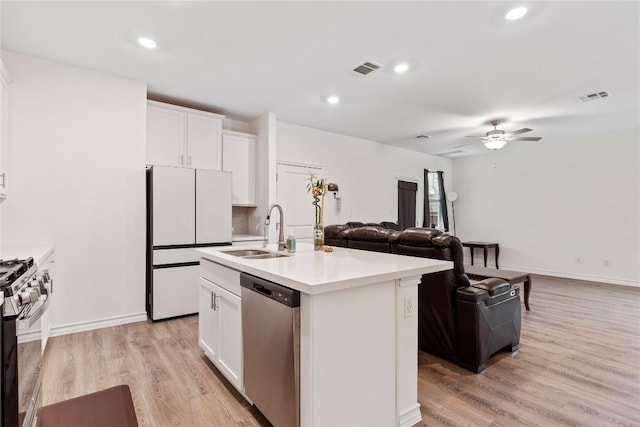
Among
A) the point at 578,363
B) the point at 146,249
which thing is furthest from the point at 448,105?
the point at 146,249

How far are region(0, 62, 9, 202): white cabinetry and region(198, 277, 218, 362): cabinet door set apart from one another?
6.54ft

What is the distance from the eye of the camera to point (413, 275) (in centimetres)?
179

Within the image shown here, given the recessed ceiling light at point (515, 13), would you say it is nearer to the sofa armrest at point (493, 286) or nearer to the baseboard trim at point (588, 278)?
the sofa armrest at point (493, 286)

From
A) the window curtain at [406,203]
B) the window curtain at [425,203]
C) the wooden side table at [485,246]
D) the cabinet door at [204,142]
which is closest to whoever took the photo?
the cabinet door at [204,142]

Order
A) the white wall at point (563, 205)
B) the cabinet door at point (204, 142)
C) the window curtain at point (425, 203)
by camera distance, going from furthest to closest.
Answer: the window curtain at point (425, 203), the white wall at point (563, 205), the cabinet door at point (204, 142)

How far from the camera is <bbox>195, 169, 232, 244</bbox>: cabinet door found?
3830mm

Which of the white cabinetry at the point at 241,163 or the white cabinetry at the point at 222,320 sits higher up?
the white cabinetry at the point at 241,163

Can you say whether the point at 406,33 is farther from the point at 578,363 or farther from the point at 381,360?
the point at 578,363

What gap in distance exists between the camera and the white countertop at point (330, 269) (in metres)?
1.45

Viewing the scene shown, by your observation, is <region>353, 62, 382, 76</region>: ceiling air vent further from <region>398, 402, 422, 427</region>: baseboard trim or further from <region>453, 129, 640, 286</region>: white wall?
<region>453, 129, 640, 286</region>: white wall

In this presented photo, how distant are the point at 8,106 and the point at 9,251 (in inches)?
54.6

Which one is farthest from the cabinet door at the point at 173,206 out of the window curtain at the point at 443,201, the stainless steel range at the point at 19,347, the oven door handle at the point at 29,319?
the window curtain at the point at 443,201

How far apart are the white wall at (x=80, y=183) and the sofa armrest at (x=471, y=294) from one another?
3335 mm

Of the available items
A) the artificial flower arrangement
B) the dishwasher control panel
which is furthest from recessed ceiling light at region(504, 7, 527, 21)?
the dishwasher control panel
